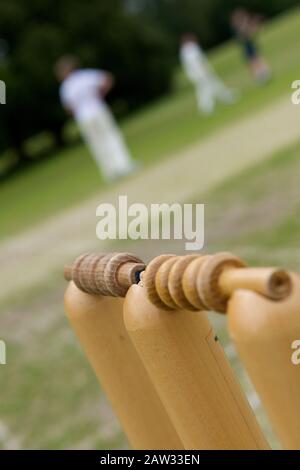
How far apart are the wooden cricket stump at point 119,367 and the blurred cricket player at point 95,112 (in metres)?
14.0

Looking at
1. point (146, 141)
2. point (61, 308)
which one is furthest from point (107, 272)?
point (146, 141)

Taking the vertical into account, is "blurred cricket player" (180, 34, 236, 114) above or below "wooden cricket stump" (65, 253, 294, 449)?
above

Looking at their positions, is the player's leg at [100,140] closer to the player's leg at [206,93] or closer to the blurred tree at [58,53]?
the player's leg at [206,93]

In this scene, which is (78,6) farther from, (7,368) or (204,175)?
(7,368)

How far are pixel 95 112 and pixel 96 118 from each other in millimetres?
135

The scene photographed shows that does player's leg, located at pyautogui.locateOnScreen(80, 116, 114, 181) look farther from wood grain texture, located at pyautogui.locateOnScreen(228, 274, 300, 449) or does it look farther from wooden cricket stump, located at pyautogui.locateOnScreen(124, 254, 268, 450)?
wood grain texture, located at pyautogui.locateOnScreen(228, 274, 300, 449)

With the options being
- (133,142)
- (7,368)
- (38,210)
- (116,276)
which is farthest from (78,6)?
(116,276)

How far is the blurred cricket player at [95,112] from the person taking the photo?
17.0m

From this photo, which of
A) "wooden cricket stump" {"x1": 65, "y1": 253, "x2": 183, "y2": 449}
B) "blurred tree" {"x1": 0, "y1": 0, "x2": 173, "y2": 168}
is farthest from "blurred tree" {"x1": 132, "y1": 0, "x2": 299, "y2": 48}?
"wooden cricket stump" {"x1": 65, "y1": 253, "x2": 183, "y2": 449}

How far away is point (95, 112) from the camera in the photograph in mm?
17125

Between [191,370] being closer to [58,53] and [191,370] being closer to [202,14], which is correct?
[58,53]

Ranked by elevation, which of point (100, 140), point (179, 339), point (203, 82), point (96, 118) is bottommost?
point (179, 339)

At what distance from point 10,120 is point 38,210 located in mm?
15098

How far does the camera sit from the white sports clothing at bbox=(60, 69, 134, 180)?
1698 cm
